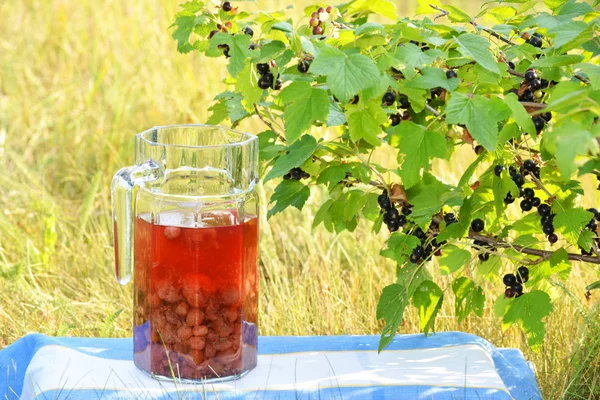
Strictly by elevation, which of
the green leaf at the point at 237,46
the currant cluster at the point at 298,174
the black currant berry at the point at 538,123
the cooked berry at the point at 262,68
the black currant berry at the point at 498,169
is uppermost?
the green leaf at the point at 237,46

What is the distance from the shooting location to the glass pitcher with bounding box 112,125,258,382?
1.50 metres

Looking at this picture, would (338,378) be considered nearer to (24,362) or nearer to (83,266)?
(24,362)

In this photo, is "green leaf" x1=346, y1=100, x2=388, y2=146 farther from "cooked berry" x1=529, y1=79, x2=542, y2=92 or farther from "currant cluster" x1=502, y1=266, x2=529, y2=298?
"currant cluster" x1=502, y1=266, x2=529, y2=298

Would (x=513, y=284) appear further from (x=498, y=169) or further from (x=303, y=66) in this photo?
(x=303, y=66)

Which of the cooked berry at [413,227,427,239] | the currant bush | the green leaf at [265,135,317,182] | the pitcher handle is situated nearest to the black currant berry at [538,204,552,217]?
the currant bush

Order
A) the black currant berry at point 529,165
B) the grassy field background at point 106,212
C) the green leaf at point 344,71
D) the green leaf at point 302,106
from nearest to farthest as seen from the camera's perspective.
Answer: the green leaf at point 344,71 → the green leaf at point 302,106 → the black currant berry at point 529,165 → the grassy field background at point 106,212

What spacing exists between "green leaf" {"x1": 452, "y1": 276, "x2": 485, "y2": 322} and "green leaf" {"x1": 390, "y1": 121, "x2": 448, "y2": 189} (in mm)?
361

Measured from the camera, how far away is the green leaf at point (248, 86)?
1541 millimetres

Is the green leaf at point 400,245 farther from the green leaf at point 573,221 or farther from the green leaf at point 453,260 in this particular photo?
the green leaf at point 573,221

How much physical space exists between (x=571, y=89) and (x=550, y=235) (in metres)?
0.43

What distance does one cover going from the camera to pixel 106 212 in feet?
10.4

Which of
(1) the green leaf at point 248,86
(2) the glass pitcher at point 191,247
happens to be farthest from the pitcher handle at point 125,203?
(1) the green leaf at point 248,86

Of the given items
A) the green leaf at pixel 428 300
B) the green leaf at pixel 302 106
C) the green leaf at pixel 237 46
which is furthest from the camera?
the green leaf at pixel 428 300

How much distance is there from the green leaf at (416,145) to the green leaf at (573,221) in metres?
0.30
